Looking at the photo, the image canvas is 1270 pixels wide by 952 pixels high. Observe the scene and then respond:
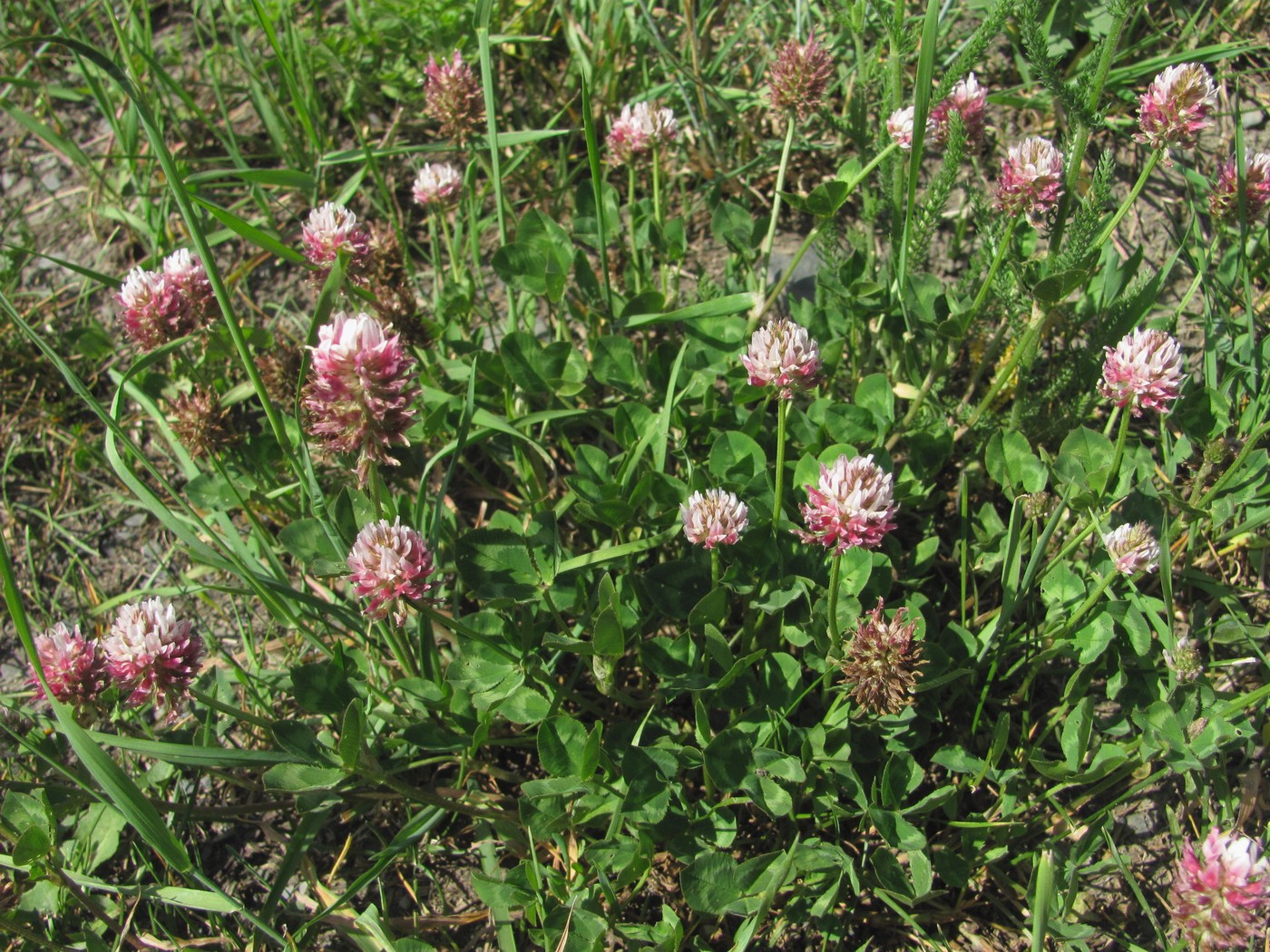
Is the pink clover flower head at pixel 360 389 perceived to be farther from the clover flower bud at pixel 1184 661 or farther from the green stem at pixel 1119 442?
the clover flower bud at pixel 1184 661

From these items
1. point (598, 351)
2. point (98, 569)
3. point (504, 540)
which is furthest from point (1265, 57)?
point (98, 569)

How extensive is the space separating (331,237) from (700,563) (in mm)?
1188

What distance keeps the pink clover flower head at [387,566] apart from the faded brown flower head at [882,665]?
0.84m

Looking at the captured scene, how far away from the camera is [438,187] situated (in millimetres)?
2963

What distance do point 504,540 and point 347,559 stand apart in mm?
396

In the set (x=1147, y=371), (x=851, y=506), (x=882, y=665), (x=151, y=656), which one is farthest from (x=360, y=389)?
(x=1147, y=371)

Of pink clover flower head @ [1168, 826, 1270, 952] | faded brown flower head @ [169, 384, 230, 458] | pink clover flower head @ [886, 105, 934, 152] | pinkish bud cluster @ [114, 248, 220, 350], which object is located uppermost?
pink clover flower head @ [886, 105, 934, 152]

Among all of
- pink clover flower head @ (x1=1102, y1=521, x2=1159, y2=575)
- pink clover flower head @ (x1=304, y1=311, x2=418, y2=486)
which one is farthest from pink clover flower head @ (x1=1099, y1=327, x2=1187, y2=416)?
pink clover flower head @ (x1=304, y1=311, x2=418, y2=486)

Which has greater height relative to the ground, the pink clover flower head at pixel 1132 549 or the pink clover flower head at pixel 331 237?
the pink clover flower head at pixel 331 237

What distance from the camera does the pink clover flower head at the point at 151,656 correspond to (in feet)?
6.93

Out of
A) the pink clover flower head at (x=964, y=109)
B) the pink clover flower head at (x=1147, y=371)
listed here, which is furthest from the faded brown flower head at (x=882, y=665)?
the pink clover flower head at (x=964, y=109)

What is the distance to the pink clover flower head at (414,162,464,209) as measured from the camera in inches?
117

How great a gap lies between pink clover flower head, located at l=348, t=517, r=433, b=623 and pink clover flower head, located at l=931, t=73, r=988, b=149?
1.64 metres

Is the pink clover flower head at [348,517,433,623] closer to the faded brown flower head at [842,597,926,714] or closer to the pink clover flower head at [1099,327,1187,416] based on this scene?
the faded brown flower head at [842,597,926,714]
